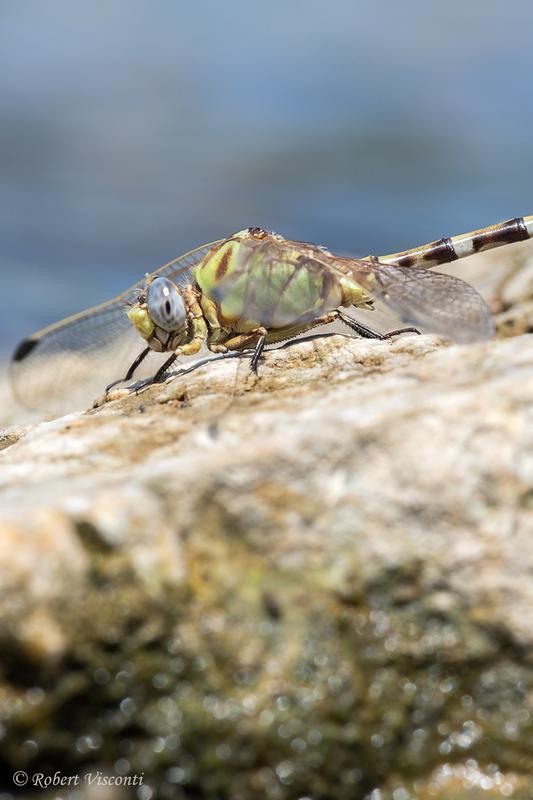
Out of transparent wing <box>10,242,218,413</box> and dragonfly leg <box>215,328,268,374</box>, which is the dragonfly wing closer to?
dragonfly leg <box>215,328,268,374</box>

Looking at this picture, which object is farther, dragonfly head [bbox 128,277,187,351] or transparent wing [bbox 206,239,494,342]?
dragonfly head [bbox 128,277,187,351]

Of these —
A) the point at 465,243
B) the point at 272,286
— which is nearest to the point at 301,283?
the point at 272,286

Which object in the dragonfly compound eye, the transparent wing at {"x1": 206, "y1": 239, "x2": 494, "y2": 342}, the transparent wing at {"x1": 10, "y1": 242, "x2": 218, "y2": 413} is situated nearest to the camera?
the transparent wing at {"x1": 206, "y1": 239, "x2": 494, "y2": 342}

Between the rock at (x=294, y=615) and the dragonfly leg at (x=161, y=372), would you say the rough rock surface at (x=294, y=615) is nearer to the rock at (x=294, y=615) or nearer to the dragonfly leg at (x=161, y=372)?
the rock at (x=294, y=615)

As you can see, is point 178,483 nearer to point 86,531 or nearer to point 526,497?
point 86,531

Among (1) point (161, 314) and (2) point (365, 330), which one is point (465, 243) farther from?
(1) point (161, 314)

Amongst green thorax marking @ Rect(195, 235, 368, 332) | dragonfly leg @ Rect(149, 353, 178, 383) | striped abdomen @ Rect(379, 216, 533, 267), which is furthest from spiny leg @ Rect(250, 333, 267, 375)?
striped abdomen @ Rect(379, 216, 533, 267)
